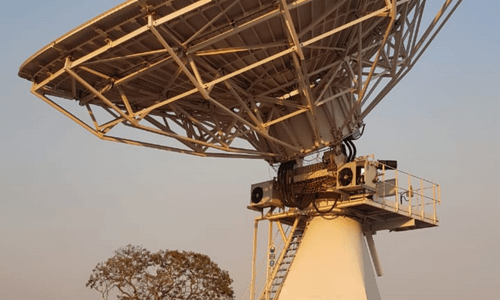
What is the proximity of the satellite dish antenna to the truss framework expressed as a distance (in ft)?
0.17

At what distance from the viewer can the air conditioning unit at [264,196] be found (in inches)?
1064

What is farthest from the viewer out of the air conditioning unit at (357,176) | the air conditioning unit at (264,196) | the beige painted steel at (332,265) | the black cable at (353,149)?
the air conditioning unit at (264,196)

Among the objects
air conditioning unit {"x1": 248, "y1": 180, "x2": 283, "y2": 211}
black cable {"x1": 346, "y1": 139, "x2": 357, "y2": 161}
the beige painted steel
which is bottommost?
the beige painted steel

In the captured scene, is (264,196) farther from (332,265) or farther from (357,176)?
(357,176)

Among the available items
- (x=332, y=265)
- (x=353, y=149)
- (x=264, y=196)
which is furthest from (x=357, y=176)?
(x=264, y=196)

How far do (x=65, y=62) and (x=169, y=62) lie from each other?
345cm

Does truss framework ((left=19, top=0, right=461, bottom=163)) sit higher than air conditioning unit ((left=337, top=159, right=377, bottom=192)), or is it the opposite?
truss framework ((left=19, top=0, right=461, bottom=163))

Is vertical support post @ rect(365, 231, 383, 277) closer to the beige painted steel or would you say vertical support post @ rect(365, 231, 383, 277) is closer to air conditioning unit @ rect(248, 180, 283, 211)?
the beige painted steel

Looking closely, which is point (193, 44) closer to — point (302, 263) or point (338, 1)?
point (338, 1)

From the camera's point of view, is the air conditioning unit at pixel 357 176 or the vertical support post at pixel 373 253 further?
the vertical support post at pixel 373 253

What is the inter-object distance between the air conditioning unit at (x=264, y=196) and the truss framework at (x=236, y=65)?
115 cm

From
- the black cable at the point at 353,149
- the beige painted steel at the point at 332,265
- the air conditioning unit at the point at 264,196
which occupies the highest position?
the black cable at the point at 353,149

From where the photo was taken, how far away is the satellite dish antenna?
756 inches

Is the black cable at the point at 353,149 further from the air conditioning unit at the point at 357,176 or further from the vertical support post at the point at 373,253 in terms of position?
the vertical support post at the point at 373,253
